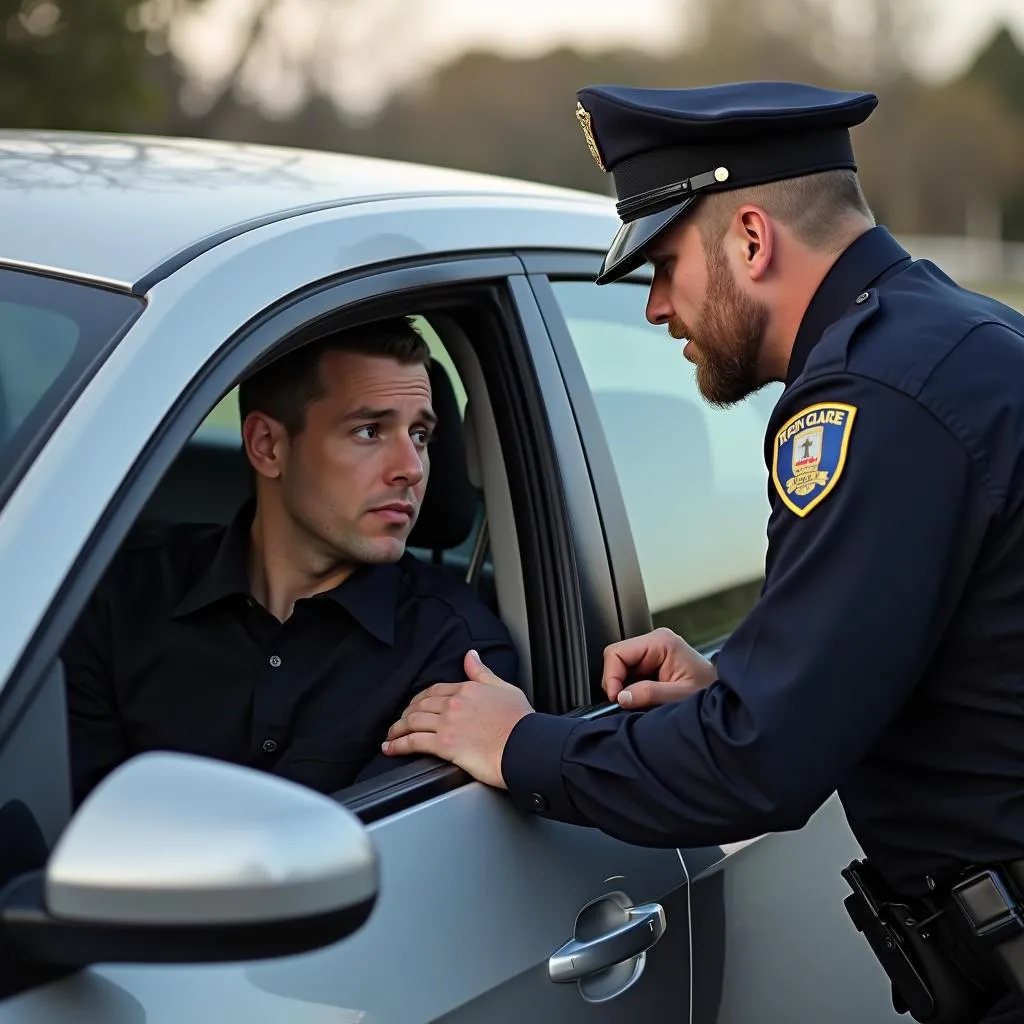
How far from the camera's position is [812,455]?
5.29ft

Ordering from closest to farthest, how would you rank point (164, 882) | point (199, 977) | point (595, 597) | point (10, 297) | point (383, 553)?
point (164, 882), point (199, 977), point (10, 297), point (595, 597), point (383, 553)

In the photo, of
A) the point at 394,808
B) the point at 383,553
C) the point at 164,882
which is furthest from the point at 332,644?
the point at 164,882

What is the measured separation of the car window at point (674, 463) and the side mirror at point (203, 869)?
114cm

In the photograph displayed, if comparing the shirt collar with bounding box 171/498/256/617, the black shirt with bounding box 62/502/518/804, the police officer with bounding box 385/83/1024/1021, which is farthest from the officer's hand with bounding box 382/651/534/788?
the shirt collar with bounding box 171/498/256/617

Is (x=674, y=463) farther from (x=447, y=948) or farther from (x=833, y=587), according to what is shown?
(x=447, y=948)

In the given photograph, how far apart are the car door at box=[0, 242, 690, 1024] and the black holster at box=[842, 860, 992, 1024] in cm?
23

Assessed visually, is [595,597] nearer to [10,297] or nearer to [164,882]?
[10,297]

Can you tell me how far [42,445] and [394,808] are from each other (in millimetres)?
524

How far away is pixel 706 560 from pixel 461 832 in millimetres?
874

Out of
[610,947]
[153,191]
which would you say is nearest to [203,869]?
[610,947]

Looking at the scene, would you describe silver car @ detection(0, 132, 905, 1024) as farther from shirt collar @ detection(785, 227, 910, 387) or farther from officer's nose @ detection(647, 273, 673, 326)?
shirt collar @ detection(785, 227, 910, 387)

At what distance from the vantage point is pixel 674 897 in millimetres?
1854

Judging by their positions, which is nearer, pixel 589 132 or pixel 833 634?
pixel 833 634

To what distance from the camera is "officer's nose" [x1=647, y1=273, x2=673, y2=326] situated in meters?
1.93
